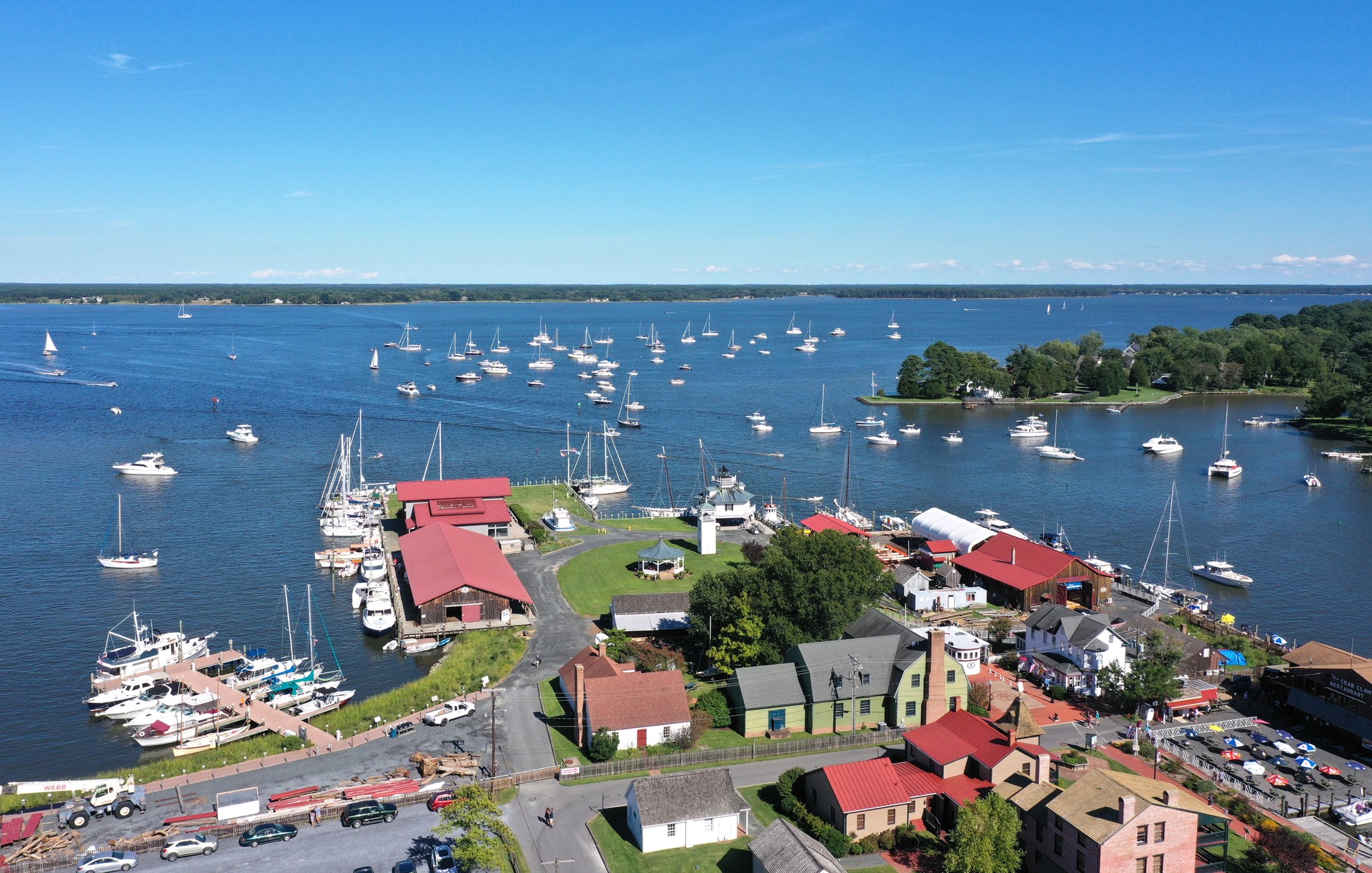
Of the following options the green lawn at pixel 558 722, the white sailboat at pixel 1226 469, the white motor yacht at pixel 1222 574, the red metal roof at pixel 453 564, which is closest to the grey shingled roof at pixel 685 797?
the green lawn at pixel 558 722

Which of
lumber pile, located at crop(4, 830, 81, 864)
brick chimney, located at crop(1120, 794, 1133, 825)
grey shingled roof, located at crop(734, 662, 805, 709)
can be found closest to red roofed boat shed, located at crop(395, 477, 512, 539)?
grey shingled roof, located at crop(734, 662, 805, 709)

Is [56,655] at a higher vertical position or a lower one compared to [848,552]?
lower

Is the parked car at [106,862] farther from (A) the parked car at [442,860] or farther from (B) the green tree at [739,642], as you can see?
(B) the green tree at [739,642]

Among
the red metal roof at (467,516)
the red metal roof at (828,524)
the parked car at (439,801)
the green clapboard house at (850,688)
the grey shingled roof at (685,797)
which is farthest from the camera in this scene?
the red metal roof at (828,524)

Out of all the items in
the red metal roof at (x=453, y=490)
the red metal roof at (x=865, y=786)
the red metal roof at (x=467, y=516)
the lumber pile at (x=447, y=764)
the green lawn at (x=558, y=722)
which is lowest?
the green lawn at (x=558, y=722)

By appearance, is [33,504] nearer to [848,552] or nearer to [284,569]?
[284,569]

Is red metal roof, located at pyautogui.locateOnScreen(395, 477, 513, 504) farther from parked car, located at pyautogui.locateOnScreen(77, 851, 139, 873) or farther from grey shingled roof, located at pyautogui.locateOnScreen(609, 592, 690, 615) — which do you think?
parked car, located at pyautogui.locateOnScreen(77, 851, 139, 873)

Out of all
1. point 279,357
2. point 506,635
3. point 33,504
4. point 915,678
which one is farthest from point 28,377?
point 915,678
